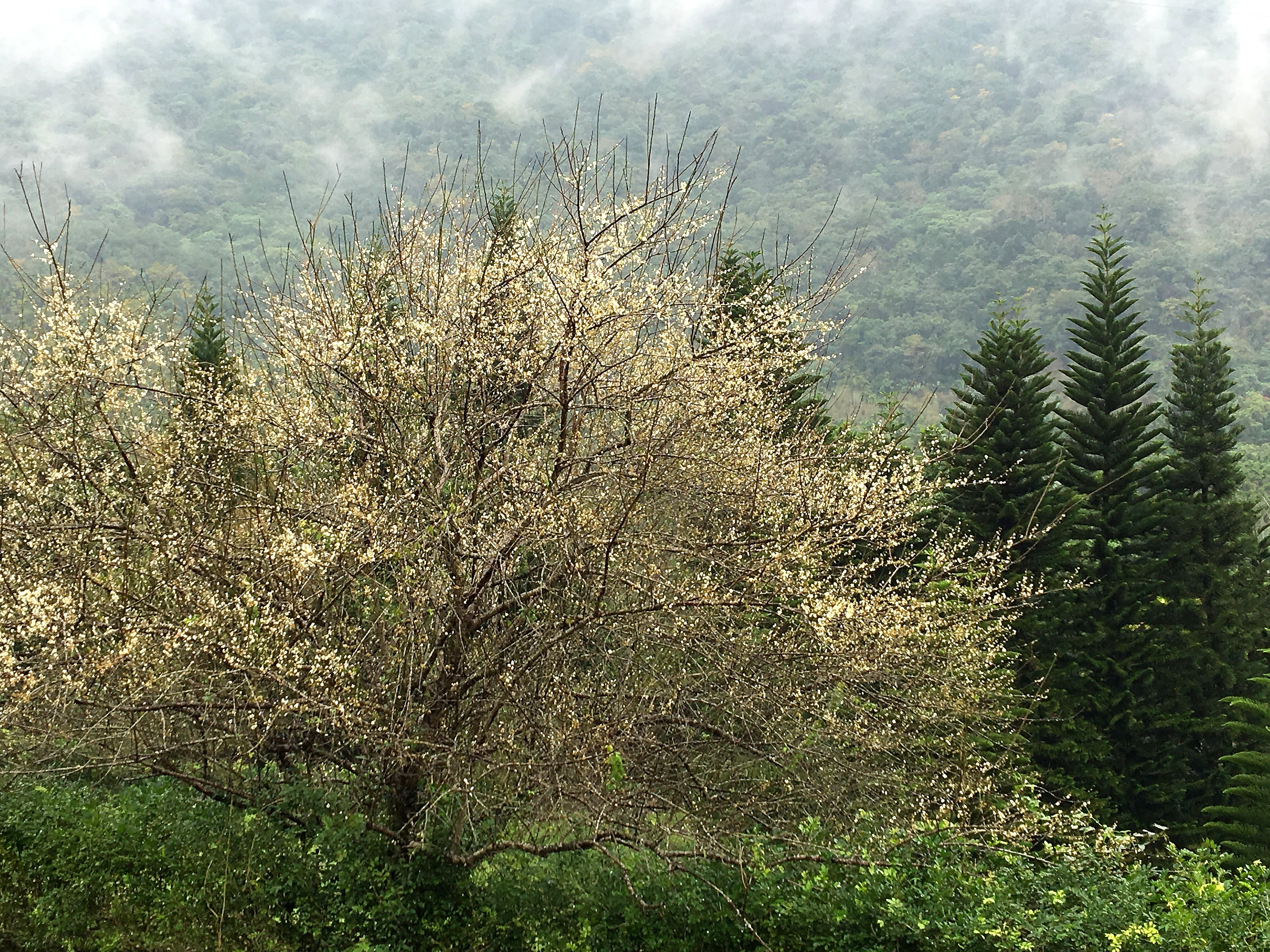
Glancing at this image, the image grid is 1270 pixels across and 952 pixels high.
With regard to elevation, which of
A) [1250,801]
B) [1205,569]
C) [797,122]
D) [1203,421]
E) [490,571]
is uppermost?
[797,122]

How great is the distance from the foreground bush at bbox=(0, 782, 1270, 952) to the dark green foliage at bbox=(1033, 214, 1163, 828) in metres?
6.83

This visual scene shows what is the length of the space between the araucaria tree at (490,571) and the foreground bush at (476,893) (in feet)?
0.89

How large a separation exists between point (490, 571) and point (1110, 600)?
12026 mm

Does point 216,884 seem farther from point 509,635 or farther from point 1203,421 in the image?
point 1203,421

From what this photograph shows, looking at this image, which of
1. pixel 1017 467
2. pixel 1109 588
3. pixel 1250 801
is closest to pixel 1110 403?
pixel 1017 467

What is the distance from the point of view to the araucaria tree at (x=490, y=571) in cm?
484

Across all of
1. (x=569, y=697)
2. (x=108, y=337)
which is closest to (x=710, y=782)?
(x=569, y=697)

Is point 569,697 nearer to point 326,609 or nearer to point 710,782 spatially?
point 710,782

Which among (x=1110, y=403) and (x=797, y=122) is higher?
(x=797, y=122)

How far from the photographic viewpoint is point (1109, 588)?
1356cm

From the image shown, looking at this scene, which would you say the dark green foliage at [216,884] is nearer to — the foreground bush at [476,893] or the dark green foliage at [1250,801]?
the foreground bush at [476,893]

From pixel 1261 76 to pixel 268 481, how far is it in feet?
467

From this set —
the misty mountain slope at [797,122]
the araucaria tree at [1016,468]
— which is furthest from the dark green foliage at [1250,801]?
the misty mountain slope at [797,122]

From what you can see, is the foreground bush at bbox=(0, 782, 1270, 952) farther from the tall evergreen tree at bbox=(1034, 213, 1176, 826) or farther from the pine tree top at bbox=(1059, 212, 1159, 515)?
the pine tree top at bbox=(1059, 212, 1159, 515)
